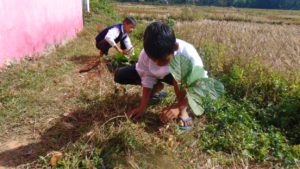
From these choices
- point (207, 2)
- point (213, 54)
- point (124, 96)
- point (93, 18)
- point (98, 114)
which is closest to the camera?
point (98, 114)

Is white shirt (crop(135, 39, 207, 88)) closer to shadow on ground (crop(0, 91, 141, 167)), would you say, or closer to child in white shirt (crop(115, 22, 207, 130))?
child in white shirt (crop(115, 22, 207, 130))

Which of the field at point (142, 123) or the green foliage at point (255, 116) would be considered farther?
the green foliage at point (255, 116)

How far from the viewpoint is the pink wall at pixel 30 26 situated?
4.52m

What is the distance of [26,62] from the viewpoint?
4938 millimetres

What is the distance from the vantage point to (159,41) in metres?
2.29

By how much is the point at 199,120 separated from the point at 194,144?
1.37 ft

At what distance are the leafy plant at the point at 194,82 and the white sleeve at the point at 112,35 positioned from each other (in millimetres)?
2982

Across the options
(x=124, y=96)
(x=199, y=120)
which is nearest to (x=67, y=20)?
(x=124, y=96)

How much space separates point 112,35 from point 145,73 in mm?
2560

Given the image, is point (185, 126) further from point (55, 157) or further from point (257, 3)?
point (257, 3)

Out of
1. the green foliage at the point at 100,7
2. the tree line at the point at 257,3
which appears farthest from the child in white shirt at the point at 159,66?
the tree line at the point at 257,3

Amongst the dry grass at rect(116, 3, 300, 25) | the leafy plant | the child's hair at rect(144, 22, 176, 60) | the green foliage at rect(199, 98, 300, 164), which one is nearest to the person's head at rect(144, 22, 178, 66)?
the child's hair at rect(144, 22, 176, 60)

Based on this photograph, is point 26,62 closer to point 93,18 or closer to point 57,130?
point 57,130

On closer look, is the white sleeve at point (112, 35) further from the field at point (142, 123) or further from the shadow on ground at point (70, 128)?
the shadow on ground at point (70, 128)
